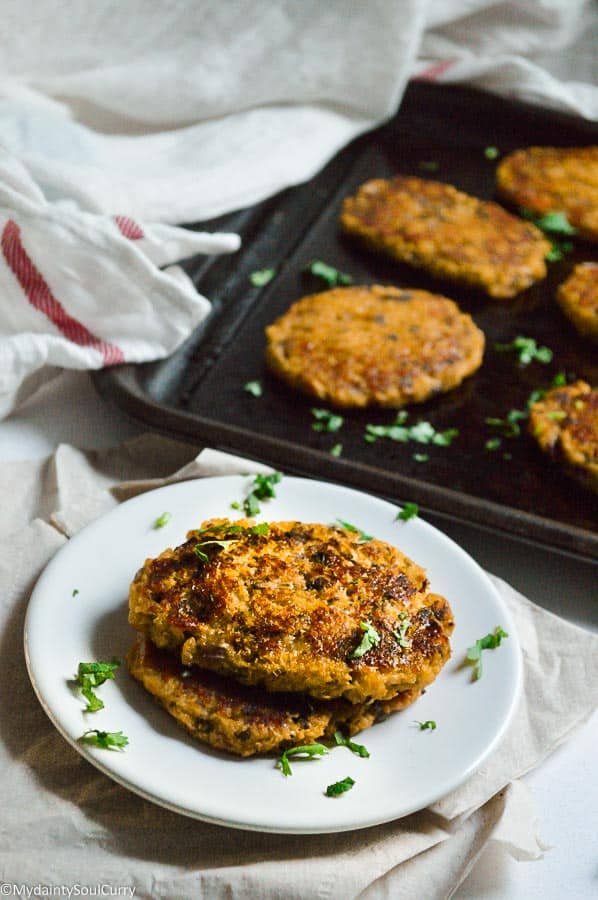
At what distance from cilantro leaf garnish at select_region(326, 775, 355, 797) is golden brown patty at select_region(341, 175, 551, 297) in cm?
228

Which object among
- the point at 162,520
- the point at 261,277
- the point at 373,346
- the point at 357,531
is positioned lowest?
the point at 261,277

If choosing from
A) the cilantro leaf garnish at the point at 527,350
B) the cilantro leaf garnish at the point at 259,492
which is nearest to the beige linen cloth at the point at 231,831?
the cilantro leaf garnish at the point at 259,492

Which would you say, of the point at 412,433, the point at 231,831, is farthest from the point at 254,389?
the point at 231,831

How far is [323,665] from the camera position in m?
2.18

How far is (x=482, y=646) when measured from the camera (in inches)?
96.0

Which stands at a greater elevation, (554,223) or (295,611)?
(295,611)

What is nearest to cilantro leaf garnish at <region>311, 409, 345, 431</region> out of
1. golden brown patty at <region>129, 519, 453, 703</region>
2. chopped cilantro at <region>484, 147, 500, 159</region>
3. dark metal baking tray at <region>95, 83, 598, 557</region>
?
dark metal baking tray at <region>95, 83, 598, 557</region>

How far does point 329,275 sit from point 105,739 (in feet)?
7.47

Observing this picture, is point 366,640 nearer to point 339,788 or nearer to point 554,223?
point 339,788

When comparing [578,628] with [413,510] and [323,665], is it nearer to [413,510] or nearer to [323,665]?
[413,510]

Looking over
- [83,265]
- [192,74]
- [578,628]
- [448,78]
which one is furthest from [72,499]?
[448,78]

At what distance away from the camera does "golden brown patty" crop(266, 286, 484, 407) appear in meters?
3.49

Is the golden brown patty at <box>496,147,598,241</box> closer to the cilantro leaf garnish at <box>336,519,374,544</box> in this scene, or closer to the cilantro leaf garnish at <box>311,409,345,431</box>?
the cilantro leaf garnish at <box>311,409,345,431</box>

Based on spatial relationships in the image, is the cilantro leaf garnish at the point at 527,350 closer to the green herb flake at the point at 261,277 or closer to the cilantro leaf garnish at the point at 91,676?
the green herb flake at the point at 261,277
